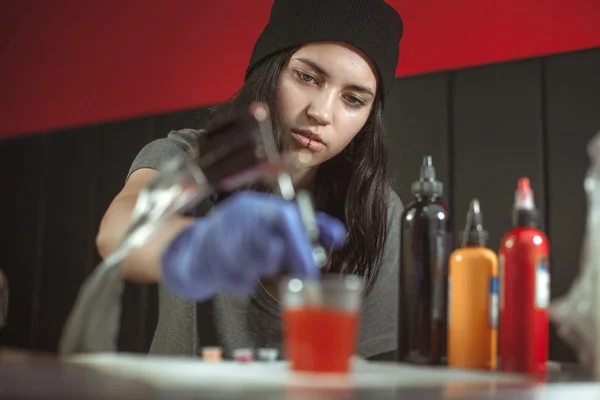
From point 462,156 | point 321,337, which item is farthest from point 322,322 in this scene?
point 462,156

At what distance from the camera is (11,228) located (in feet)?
8.05

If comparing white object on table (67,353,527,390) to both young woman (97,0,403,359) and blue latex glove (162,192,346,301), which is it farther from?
young woman (97,0,403,359)

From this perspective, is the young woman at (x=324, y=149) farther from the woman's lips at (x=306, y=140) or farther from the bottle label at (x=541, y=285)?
the bottle label at (x=541, y=285)

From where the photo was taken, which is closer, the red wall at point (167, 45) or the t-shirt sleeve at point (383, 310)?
the t-shirt sleeve at point (383, 310)

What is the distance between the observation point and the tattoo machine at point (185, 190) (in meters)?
0.71

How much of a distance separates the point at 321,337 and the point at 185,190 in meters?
0.22

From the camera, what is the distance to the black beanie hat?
1467mm

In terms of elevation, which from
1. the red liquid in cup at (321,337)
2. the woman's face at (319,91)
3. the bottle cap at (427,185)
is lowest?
the red liquid in cup at (321,337)

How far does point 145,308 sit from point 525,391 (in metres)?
1.57

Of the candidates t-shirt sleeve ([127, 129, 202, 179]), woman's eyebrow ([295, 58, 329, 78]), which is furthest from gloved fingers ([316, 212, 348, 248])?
woman's eyebrow ([295, 58, 329, 78])

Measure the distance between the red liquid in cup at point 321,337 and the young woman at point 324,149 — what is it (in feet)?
1.86

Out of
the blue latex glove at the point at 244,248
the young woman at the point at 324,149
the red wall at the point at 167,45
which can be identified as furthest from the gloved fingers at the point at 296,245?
the red wall at the point at 167,45

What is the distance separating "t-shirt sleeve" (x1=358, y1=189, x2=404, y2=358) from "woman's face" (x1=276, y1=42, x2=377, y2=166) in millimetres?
301

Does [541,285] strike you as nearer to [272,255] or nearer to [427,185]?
[427,185]
